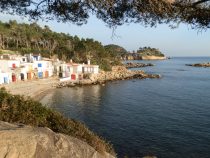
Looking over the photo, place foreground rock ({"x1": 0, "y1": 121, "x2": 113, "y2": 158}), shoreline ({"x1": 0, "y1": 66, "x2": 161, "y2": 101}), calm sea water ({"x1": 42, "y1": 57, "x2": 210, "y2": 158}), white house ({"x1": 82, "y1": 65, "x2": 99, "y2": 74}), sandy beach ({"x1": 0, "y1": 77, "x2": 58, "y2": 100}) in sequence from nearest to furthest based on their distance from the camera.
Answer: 1. foreground rock ({"x1": 0, "y1": 121, "x2": 113, "y2": 158})
2. calm sea water ({"x1": 42, "y1": 57, "x2": 210, "y2": 158})
3. sandy beach ({"x1": 0, "y1": 77, "x2": 58, "y2": 100})
4. shoreline ({"x1": 0, "y1": 66, "x2": 161, "y2": 101})
5. white house ({"x1": 82, "y1": 65, "x2": 99, "y2": 74})

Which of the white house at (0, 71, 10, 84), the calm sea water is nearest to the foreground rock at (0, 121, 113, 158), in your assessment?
the calm sea water

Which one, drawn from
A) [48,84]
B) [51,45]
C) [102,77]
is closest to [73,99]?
[48,84]

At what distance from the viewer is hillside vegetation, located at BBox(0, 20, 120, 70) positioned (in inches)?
3556

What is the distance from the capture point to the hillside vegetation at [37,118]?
9508mm

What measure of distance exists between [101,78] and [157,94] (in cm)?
2238

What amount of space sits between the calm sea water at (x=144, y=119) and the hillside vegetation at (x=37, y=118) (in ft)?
37.5

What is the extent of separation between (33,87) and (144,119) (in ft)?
80.8

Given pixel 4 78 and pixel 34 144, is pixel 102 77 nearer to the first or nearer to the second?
pixel 4 78

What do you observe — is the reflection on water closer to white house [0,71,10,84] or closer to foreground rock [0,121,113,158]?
white house [0,71,10,84]

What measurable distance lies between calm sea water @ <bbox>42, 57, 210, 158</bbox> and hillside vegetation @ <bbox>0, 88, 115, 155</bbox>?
11438 millimetres

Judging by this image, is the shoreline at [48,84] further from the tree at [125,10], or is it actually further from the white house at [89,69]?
the tree at [125,10]

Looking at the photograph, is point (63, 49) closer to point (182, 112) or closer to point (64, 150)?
point (182, 112)

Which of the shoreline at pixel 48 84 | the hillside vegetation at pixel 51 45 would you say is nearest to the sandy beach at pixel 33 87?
the shoreline at pixel 48 84

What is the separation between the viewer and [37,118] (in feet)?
33.0
